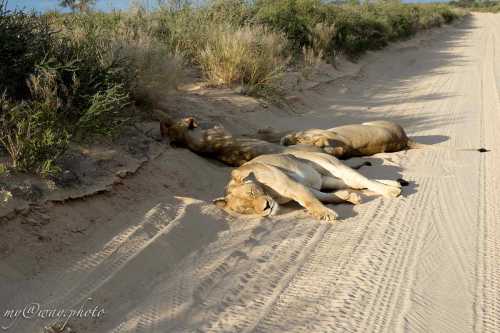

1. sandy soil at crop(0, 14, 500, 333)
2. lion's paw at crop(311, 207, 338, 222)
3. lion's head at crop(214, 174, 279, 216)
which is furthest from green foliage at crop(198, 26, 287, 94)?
lion's paw at crop(311, 207, 338, 222)

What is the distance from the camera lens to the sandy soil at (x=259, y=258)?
377 cm

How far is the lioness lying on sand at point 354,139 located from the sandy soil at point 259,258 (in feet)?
0.88

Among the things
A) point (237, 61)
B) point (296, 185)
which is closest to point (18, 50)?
point (296, 185)

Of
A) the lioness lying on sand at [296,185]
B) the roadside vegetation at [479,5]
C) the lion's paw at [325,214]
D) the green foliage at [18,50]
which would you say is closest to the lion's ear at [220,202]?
the lioness lying on sand at [296,185]

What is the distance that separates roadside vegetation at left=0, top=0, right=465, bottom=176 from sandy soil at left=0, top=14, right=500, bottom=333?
0.85 meters

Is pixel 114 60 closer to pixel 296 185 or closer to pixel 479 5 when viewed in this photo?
pixel 296 185

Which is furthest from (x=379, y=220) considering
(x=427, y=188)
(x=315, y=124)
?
(x=315, y=124)

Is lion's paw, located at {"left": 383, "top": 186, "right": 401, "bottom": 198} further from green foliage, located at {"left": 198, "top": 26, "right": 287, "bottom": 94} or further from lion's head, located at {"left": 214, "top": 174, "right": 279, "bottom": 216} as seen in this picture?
green foliage, located at {"left": 198, "top": 26, "right": 287, "bottom": 94}

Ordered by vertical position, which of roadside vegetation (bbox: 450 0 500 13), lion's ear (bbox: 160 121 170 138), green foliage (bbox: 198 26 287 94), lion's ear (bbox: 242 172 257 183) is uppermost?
roadside vegetation (bbox: 450 0 500 13)

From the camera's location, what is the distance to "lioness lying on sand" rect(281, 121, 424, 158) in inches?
292

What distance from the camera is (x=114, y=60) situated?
7.20 m

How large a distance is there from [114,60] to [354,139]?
3.46 m

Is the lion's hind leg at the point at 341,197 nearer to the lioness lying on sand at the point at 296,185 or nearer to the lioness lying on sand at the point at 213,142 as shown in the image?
the lioness lying on sand at the point at 296,185

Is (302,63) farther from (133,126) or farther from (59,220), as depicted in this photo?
(59,220)
